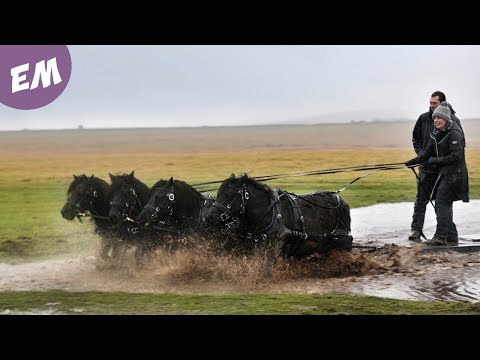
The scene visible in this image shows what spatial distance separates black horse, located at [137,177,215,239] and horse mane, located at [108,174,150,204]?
0.46 meters

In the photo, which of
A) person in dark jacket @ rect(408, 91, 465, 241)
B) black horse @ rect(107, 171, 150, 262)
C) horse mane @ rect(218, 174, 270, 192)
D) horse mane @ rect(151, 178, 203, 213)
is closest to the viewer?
horse mane @ rect(218, 174, 270, 192)

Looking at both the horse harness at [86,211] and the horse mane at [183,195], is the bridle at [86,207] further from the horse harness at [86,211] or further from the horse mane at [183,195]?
the horse mane at [183,195]

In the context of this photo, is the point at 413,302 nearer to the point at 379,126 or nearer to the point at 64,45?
the point at 64,45

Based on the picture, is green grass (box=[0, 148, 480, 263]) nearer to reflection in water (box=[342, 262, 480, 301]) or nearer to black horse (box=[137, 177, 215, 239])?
black horse (box=[137, 177, 215, 239])

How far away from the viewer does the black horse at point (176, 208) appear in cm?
Result: 906

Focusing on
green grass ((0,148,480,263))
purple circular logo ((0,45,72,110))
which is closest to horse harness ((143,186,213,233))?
purple circular logo ((0,45,72,110))

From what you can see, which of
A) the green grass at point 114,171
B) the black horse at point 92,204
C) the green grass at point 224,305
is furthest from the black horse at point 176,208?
the green grass at point 114,171

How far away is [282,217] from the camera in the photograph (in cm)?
895

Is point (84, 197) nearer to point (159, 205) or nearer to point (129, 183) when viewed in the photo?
point (129, 183)

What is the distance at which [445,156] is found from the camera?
9930 mm

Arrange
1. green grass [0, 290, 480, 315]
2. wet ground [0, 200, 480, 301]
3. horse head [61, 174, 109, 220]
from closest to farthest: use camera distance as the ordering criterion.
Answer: green grass [0, 290, 480, 315] → wet ground [0, 200, 480, 301] → horse head [61, 174, 109, 220]

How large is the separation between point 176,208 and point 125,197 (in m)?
0.83

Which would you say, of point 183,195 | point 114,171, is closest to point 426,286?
point 183,195

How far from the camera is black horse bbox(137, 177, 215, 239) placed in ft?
29.7
